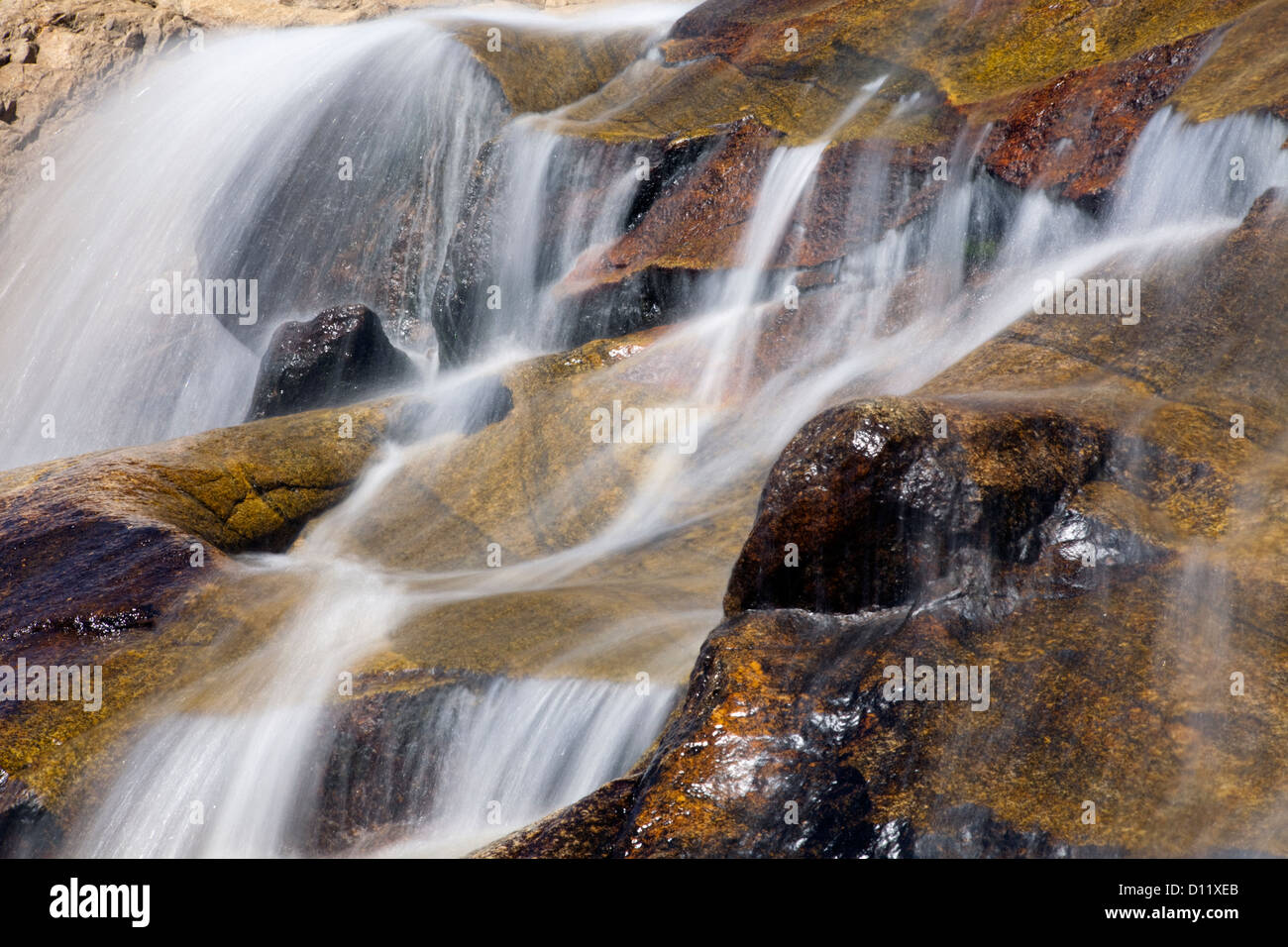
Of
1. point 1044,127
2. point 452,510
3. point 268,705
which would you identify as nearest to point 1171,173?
point 1044,127

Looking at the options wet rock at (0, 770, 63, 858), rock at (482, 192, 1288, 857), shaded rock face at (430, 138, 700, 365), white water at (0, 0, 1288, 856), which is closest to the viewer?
rock at (482, 192, 1288, 857)

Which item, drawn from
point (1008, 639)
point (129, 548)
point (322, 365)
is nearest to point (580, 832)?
point (1008, 639)

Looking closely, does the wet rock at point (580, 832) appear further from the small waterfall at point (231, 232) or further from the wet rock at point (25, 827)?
the small waterfall at point (231, 232)

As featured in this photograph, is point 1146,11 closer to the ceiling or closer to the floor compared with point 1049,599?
closer to the ceiling

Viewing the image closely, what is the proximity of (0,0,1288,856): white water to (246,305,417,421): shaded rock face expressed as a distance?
1068 millimetres

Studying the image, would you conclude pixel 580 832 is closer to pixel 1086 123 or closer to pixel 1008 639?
pixel 1008 639

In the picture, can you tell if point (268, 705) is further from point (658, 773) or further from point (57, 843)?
point (658, 773)

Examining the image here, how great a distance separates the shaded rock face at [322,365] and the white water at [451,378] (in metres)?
1.07

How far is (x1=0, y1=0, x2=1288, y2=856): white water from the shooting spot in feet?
25.5

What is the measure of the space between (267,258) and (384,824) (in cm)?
1138

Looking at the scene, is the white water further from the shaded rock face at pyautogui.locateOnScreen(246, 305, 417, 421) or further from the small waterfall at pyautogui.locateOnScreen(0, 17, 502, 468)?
the shaded rock face at pyautogui.locateOnScreen(246, 305, 417, 421)

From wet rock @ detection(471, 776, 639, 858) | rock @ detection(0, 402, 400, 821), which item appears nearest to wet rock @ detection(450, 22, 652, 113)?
rock @ detection(0, 402, 400, 821)

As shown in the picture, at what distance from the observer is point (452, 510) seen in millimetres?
11672

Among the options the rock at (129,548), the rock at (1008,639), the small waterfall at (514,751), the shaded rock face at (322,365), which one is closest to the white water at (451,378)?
the small waterfall at (514,751)
